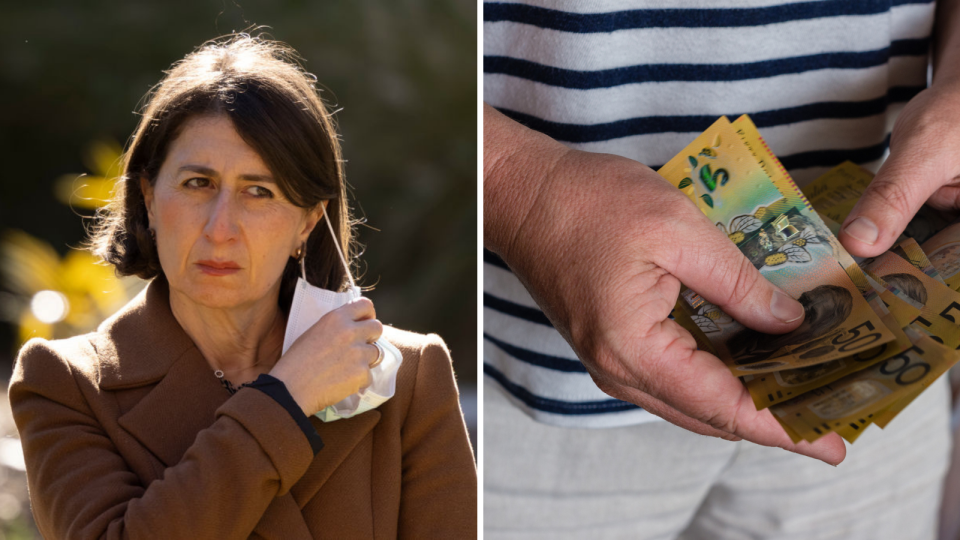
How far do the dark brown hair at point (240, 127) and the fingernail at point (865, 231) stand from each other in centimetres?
107

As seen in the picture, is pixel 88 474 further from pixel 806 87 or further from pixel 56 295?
pixel 806 87

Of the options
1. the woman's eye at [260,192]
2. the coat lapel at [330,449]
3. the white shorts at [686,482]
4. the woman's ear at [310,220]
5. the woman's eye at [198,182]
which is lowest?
the white shorts at [686,482]

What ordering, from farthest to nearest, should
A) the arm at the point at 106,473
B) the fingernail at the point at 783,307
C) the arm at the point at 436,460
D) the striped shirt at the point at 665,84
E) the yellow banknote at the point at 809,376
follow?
the striped shirt at the point at 665,84 < the fingernail at the point at 783,307 < the yellow banknote at the point at 809,376 < the arm at the point at 436,460 < the arm at the point at 106,473

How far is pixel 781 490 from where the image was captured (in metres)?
2.08

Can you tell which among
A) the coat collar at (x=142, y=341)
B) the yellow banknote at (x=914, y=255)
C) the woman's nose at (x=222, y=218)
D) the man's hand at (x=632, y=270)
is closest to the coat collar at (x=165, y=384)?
the coat collar at (x=142, y=341)

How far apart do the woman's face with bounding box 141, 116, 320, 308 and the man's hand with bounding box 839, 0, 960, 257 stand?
115cm

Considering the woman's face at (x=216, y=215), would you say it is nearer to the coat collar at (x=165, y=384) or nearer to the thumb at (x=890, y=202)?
the coat collar at (x=165, y=384)

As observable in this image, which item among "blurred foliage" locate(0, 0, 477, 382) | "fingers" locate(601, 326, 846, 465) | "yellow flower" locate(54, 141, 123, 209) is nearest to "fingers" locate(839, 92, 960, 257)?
"fingers" locate(601, 326, 846, 465)

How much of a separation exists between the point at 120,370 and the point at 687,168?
114 centimetres

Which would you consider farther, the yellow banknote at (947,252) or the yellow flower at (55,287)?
the yellow banknote at (947,252)

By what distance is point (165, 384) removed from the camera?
987 millimetres

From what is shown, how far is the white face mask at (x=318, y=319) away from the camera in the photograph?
107 centimetres

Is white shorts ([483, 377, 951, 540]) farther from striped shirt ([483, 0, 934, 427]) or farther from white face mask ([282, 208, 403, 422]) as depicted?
white face mask ([282, 208, 403, 422])

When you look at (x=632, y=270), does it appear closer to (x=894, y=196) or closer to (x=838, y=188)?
(x=894, y=196)
